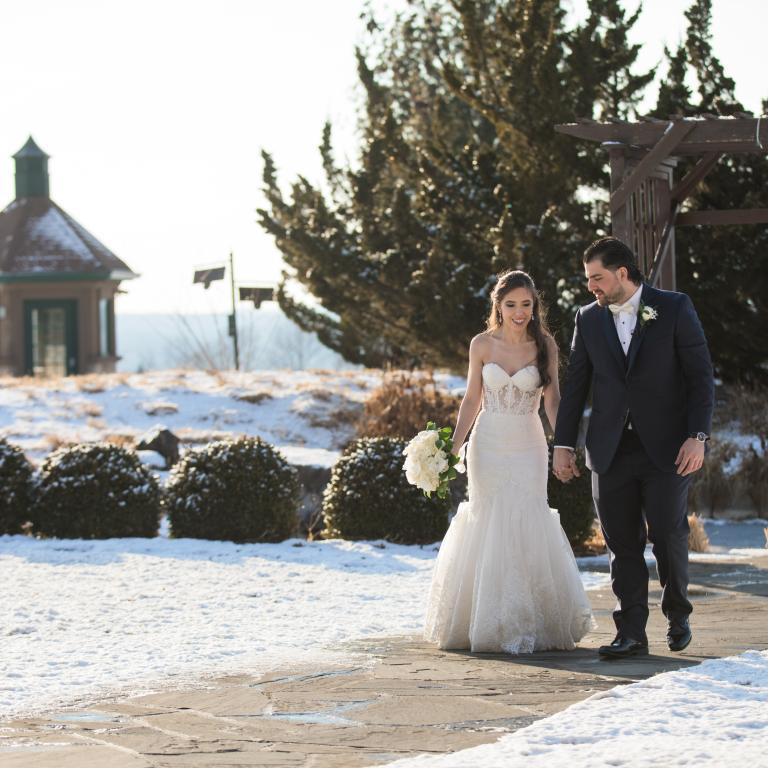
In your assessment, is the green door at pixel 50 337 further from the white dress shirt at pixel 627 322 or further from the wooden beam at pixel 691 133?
the white dress shirt at pixel 627 322

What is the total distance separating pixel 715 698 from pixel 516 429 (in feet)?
7.96

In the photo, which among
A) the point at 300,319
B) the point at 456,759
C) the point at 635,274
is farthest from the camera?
the point at 300,319

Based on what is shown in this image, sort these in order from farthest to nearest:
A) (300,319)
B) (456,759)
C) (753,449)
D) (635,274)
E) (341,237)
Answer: (300,319), (341,237), (753,449), (635,274), (456,759)

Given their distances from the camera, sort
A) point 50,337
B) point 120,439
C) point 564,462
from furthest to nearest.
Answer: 1. point 50,337
2. point 120,439
3. point 564,462

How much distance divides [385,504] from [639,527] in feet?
17.7

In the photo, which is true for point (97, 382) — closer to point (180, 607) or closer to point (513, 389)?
point (180, 607)

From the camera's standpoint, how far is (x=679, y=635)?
6.70m

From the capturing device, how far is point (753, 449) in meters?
16.0

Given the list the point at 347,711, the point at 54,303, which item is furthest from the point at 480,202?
the point at 54,303

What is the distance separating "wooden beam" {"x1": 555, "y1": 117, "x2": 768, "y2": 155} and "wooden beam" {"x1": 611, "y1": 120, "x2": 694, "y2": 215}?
8 cm

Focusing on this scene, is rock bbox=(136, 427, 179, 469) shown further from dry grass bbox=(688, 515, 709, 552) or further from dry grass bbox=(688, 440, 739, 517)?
dry grass bbox=(688, 515, 709, 552)

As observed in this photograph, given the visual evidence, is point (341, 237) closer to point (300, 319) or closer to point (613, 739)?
point (300, 319)

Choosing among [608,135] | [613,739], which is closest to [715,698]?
[613,739]

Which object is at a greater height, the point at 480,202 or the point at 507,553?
the point at 480,202
